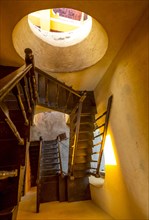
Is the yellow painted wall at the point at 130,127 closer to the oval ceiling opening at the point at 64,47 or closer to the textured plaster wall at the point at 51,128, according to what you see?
the oval ceiling opening at the point at 64,47

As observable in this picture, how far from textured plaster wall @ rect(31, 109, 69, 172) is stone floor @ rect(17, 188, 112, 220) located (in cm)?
266

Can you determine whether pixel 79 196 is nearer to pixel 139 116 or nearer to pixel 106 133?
pixel 106 133

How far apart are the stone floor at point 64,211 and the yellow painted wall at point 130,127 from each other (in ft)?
1.17

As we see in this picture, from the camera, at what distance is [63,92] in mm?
3818

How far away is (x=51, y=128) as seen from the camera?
706cm

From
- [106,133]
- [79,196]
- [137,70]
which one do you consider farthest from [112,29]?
[79,196]

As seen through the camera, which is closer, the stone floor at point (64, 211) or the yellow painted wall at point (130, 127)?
the yellow painted wall at point (130, 127)

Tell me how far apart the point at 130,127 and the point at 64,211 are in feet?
8.04

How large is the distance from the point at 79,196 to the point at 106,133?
202cm

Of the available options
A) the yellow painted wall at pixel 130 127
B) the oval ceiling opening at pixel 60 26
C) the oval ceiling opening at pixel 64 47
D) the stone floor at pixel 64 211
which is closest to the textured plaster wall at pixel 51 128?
the stone floor at pixel 64 211

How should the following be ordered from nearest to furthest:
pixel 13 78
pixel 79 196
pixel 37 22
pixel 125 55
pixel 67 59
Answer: pixel 13 78 < pixel 125 55 < pixel 67 59 < pixel 79 196 < pixel 37 22

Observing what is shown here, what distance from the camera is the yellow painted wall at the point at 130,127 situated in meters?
1.93

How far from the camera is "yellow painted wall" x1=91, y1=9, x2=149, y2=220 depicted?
1935 mm

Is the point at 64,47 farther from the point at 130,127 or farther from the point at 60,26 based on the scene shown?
the point at 60,26
